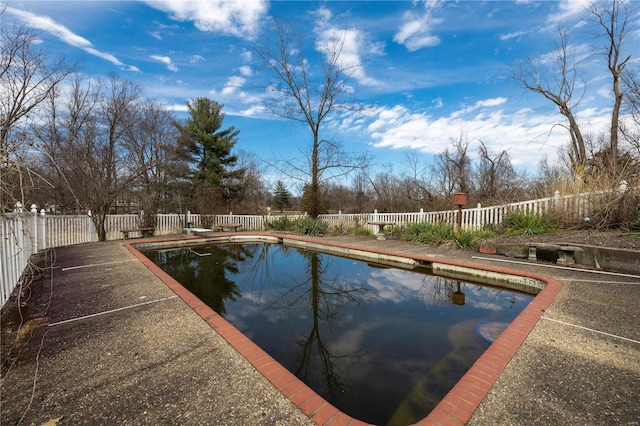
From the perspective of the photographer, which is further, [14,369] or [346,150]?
[346,150]

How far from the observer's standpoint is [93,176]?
1114 centimetres

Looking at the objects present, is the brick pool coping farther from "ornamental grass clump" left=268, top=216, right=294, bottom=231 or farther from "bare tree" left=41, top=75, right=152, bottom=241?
"ornamental grass clump" left=268, top=216, right=294, bottom=231

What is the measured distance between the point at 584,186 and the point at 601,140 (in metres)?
10.2

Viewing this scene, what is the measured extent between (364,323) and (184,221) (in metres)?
13.2

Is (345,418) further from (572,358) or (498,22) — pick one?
(498,22)

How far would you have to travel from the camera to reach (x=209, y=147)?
67.7 feet

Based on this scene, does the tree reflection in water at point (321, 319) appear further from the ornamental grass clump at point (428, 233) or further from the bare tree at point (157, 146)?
the bare tree at point (157, 146)

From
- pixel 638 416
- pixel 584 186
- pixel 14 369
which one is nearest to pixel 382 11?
pixel 584 186

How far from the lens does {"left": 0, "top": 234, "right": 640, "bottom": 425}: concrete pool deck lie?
5.49ft

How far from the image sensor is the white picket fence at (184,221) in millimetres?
4200

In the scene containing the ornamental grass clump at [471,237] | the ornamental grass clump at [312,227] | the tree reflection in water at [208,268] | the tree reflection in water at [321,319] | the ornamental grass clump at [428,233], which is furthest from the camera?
the ornamental grass clump at [312,227]

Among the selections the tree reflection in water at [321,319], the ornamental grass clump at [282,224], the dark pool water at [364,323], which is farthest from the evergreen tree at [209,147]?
the tree reflection in water at [321,319]

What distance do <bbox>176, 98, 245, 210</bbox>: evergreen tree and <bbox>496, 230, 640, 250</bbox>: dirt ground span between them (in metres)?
18.1

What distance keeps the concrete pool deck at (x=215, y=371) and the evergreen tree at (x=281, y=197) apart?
2830 cm
